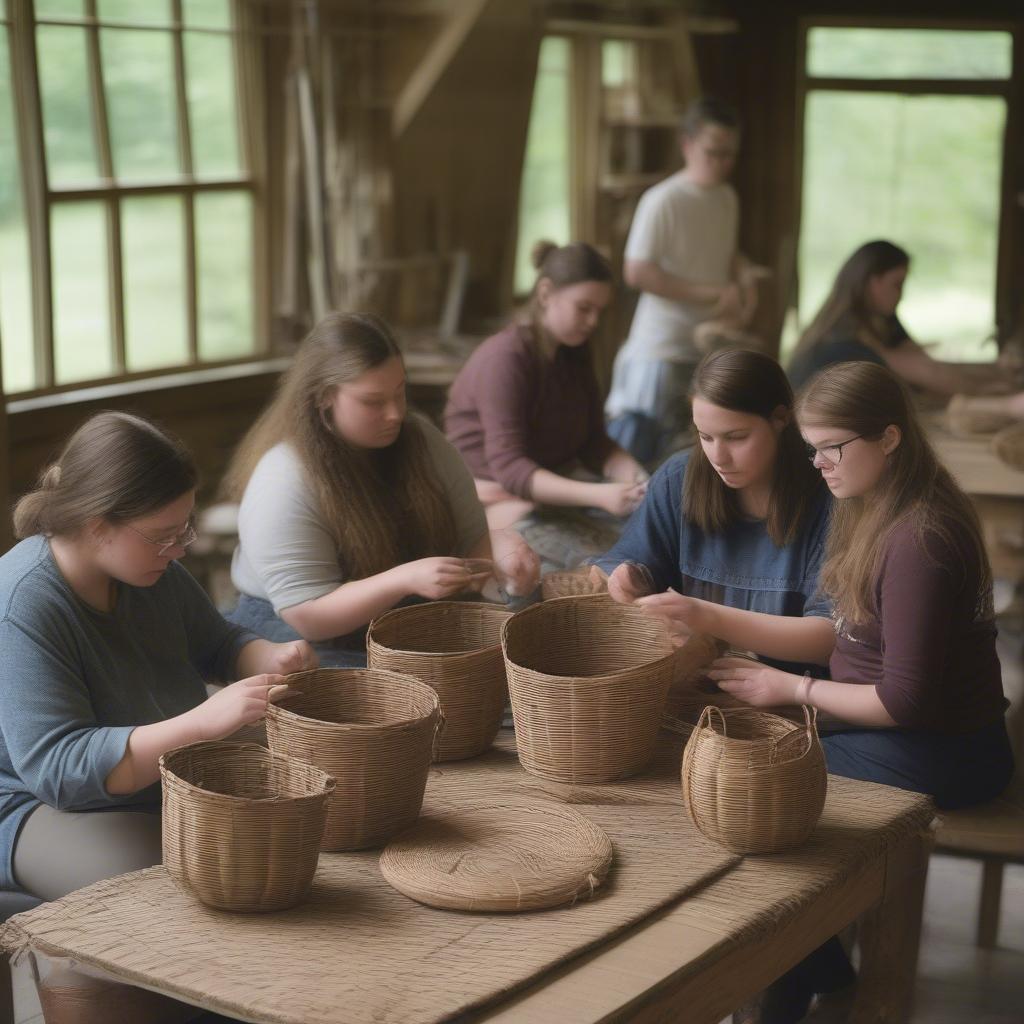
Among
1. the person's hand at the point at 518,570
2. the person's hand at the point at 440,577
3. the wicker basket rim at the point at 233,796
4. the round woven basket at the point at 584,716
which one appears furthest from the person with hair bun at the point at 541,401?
the wicker basket rim at the point at 233,796

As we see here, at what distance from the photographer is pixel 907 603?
2279 millimetres

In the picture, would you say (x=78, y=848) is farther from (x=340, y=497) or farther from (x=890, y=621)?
(x=890, y=621)

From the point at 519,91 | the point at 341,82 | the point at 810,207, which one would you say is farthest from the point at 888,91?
the point at 341,82

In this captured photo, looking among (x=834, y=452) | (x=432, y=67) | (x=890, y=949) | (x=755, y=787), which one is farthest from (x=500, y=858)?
(x=432, y=67)

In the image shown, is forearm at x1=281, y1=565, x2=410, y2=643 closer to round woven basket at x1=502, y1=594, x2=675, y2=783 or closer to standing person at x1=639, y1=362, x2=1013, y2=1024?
round woven basket at x1=502, y1=594, x2=675, y2=783

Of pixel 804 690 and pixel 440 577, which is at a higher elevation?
pixel 440 577

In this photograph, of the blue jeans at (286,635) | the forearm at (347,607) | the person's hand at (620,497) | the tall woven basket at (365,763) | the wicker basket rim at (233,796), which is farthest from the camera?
the person's hand at (620,497)

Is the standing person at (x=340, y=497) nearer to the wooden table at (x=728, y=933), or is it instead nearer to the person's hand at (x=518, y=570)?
the person's hand at (x=518, y=570)

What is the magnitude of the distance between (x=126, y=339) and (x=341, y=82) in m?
1.65

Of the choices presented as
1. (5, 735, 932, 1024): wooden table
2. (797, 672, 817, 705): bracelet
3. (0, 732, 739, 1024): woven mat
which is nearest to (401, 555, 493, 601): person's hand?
(5, 735, 932, 1024): wooden table

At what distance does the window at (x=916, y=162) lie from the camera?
348 inches

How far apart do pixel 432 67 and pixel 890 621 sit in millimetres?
5182

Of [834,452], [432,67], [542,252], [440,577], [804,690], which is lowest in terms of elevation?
[804,690]

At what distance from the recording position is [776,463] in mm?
2670
